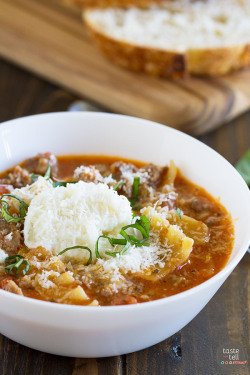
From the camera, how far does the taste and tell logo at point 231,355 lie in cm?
347

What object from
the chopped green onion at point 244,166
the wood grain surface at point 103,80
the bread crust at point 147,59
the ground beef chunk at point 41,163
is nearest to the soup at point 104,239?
the ground beef chunk at point 41,163

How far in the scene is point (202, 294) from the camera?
311 centimetres

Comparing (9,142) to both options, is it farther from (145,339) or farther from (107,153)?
(145,339)

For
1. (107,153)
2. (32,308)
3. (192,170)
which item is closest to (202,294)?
(32,308)

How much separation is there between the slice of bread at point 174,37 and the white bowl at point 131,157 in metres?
1.96

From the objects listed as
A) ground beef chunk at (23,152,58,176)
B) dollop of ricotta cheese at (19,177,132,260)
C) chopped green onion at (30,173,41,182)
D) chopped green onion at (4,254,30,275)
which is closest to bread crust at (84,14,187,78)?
ground beef chunk at (23,152,58,176)

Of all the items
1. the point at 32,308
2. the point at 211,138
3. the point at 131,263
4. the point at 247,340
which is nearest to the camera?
the point at 32,308

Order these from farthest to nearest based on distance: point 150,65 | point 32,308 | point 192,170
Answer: point 150,65
point 192,170
point 32,308

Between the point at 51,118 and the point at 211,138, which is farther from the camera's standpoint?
the point at 211,138

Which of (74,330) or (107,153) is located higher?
(107,153)

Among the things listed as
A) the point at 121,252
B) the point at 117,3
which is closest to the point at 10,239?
the point at 121,252

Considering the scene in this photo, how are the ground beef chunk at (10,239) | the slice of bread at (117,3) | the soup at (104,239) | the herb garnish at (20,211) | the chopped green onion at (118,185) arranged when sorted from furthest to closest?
1. the slice of bread at (117,3)
2. the chopped green onion at (118,185)
3. the herb garnish at (20,211)
4. the ground beef chunk at (10,239)
5. the soup at (104,239)

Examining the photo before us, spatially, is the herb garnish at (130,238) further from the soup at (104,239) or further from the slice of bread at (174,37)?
the slice of bread at (174,37)

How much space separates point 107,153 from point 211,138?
5.38 feet
